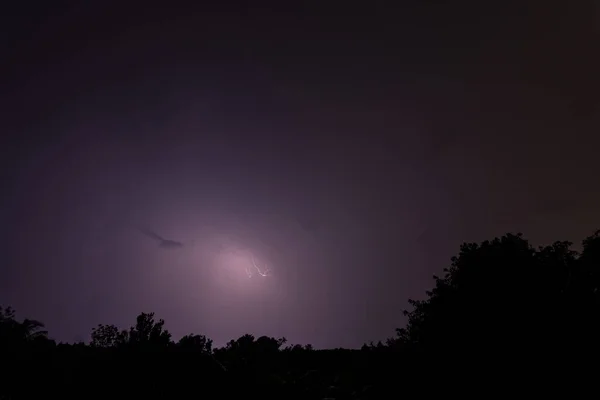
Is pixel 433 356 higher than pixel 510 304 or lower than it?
lower

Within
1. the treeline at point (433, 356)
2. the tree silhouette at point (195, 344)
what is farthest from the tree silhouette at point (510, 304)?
the tree silhouette at point (195, 344)

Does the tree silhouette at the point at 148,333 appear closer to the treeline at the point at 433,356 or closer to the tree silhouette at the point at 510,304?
the treeline at the point at 433,356

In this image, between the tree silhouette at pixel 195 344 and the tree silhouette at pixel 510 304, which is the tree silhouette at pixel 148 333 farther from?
the tree silhouette at pixel 510 304

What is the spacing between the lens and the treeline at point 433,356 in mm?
15430

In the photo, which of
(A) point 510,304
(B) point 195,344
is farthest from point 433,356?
(B) point 195,344

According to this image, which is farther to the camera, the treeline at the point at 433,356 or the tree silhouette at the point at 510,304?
the tree silhouette at the point at 510,304

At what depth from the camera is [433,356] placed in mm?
19703

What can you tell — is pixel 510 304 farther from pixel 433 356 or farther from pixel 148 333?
pixel 148 333

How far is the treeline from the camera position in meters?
15.4

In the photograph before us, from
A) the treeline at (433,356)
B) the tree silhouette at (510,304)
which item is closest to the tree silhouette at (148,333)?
the treeline at (433,356)

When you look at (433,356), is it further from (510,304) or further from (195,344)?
(195,344)

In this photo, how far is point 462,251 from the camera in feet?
84.9

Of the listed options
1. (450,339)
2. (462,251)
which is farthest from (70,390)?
(462,251)

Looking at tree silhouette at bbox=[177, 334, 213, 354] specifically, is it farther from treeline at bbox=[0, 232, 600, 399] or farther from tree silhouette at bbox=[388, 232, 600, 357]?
tree silhouette at bbox=[388, 232, 600, 357]
